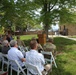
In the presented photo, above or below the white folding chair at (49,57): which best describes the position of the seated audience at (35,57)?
above

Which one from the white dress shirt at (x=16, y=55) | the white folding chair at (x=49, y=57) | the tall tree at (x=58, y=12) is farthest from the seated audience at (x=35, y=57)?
the tall tree at (x=58, y=12)

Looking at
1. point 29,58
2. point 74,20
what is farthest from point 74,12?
point 29,58

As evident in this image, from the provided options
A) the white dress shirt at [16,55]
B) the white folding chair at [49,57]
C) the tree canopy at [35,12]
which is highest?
the tree canopy at [35,12]

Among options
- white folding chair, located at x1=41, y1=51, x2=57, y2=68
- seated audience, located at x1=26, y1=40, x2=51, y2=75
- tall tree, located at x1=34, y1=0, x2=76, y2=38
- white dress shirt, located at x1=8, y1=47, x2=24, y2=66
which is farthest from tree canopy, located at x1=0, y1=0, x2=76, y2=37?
seated audience, located at x1=26, y1=40, x2=51, y2=75

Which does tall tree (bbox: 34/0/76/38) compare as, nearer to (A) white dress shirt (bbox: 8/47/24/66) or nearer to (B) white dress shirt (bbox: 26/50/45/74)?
(A) white dress shirt (bbox: 8/47/24/66)

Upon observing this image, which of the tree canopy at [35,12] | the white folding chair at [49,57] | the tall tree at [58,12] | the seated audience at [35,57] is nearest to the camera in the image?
the seated audience at [35,57]

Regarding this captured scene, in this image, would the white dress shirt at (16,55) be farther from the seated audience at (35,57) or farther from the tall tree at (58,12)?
the tall tree at (58,12)

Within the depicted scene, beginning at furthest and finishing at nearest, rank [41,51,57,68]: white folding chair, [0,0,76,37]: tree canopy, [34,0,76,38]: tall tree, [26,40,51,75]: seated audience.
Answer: [34,0,76,38]: tall tree < [0,0,76,37]: tree canopy < [41,51,57,68]: white folding chair < [26,40,51,75]: seated audience

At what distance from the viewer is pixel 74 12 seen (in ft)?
53.1

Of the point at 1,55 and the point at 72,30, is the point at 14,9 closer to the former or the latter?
the point at 1,55

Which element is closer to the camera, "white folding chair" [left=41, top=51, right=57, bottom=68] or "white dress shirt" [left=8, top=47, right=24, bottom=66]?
"white dress shirt" [left=8, top=47, right=24, bottom=66]

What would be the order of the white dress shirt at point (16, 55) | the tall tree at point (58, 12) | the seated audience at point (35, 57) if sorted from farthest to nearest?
the tall tree at point (58, 12) < the white dress shirt at point (16, 55) < the seated audience at point (35, 57)

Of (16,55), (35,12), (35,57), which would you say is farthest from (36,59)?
(35,12)

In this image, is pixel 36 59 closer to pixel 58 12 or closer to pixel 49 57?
pixel 49 57
